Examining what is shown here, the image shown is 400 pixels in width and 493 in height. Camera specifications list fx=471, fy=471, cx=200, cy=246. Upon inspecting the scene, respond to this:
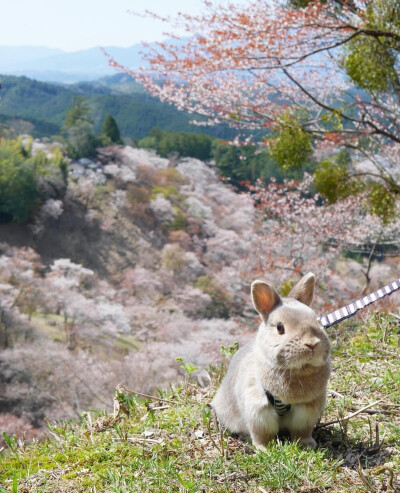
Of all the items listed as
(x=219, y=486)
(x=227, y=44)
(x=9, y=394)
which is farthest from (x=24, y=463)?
(x=9, y=394)

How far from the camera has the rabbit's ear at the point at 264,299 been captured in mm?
1875

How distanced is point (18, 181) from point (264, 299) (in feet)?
73.1

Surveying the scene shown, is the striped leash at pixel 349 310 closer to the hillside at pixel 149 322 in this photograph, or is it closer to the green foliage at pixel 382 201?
the hillside at pixel 149 322

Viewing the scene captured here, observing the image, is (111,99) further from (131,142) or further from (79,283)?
(79,283)

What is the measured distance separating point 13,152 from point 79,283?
A: 752 centimetres

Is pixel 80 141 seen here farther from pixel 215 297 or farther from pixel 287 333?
pixel 287 333

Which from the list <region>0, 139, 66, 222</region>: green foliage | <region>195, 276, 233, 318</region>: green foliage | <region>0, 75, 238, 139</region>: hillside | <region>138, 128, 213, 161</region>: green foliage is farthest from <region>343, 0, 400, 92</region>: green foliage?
<region>0, 75, 238, 139</region>: hillside

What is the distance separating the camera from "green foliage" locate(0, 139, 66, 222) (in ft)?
71.6

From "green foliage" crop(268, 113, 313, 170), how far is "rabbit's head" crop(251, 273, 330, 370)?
4.86m

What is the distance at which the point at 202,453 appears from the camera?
196cm

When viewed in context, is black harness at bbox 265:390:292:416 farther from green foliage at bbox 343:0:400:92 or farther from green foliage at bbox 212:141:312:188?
green foliage at bbox 212:141:312:188

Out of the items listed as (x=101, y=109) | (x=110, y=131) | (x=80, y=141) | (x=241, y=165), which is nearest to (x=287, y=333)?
(x=80, y=141)

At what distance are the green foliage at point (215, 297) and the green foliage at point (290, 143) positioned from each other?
A: 1440 centimetres

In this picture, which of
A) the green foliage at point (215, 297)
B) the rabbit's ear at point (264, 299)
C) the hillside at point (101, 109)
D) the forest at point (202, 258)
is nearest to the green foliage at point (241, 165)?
the forest at point (202, 258)
